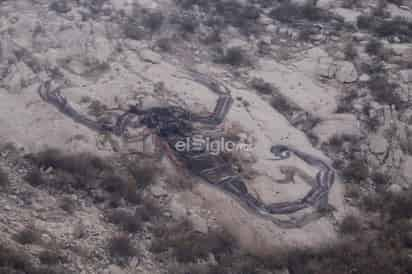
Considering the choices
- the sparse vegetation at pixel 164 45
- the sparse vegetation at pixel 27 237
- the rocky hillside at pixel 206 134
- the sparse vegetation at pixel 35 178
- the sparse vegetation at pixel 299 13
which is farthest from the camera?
the sparse vegetation at pixel 299 13

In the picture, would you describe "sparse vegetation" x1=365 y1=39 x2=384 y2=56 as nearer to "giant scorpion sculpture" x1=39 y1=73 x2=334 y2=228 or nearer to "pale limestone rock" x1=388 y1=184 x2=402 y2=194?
"giant scorpion sculpture" x1=39 y1=73 x2=334 y2=228

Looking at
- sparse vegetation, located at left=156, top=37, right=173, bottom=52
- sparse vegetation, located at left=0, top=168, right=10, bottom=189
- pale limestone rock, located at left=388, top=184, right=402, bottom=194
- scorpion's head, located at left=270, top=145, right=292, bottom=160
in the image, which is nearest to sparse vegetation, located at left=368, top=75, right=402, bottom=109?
pale limestone rock, located at left=388, top=184, right=402, bottom=194

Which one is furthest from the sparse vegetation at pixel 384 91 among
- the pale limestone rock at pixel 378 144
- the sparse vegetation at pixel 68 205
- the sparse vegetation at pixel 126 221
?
the sparse vegetation at pixel 68 205

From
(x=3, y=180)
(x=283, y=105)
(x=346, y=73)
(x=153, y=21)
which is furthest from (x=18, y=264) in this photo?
(x=346, y=73)

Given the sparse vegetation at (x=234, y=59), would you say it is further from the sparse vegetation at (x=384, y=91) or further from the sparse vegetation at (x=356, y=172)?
the sparse vegetation at (x=356, y=172)

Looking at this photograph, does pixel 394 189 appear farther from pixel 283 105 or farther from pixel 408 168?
pixel 283 105
